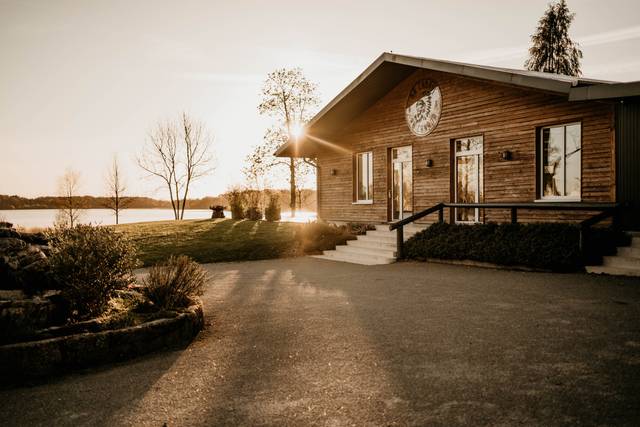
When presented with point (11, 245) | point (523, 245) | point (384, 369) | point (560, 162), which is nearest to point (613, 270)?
point (523, 245)

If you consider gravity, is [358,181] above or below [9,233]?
above

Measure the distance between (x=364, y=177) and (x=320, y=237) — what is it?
11.2ft

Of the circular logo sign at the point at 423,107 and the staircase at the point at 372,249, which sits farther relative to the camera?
the circular logo sign at the point at 423,107

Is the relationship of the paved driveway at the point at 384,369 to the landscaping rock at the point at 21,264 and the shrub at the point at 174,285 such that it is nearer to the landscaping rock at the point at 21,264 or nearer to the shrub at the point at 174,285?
the shrub at the point at 174,285

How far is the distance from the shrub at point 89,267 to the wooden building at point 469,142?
929cm

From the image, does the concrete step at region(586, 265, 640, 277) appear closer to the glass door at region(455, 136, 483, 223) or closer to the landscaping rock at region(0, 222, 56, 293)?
the glass door at region(455, 136, 483, 223)

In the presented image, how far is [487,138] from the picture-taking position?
41.0 ft

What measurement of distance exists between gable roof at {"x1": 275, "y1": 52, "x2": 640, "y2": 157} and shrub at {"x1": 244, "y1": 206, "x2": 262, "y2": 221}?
8.18 m

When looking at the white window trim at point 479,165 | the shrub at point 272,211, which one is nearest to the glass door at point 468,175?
the white window trim at point 479,165

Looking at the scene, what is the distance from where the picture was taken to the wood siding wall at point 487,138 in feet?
33.8

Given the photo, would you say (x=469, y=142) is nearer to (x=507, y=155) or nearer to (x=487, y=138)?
(x=487, y=138)

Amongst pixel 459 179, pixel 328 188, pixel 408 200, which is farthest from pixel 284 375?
pixel 328 188

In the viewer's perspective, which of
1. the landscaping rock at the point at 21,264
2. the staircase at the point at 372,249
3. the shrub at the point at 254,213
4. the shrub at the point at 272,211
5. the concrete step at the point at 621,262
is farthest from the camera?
the shrub at the point at 254,213

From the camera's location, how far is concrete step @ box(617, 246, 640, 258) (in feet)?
29.0
